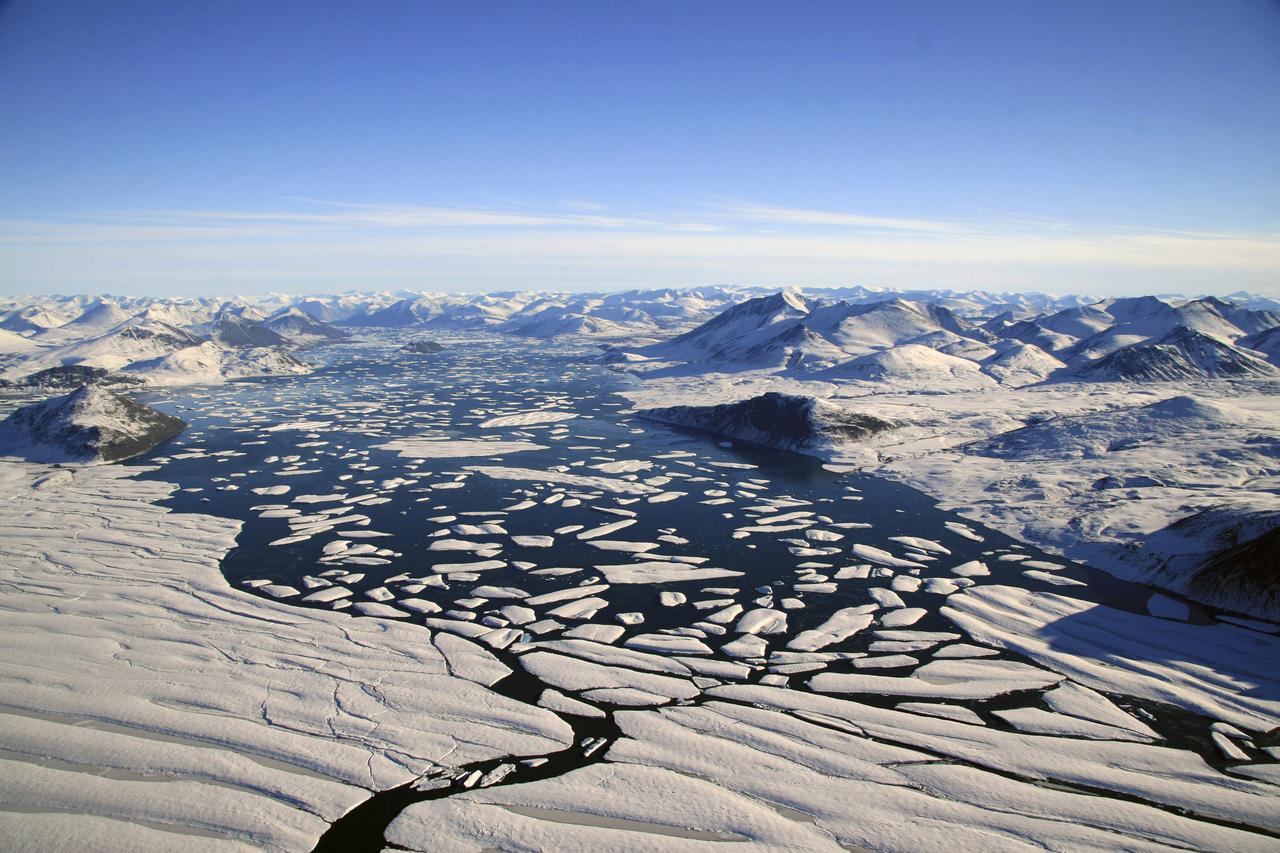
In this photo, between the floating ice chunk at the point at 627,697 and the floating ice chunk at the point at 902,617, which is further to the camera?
the floating ice chunk at the point at 902,617

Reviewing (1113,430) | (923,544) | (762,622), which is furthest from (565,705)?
(1113,430)

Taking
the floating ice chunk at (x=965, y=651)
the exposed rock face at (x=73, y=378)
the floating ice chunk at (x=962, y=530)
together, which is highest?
the floating ice chunk at (x=962, y=530)

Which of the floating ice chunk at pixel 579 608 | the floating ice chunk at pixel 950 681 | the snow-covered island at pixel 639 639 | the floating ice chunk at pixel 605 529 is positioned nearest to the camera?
the snow-covered island at pixel 639 639

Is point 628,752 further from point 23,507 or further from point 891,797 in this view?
point 23,507

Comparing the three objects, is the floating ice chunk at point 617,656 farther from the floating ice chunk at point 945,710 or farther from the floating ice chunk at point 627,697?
the floating ice chunk at point 945,710

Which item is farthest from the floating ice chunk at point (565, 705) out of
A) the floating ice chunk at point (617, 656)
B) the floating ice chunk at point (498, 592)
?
the floating ice chunk at point (498, 592)

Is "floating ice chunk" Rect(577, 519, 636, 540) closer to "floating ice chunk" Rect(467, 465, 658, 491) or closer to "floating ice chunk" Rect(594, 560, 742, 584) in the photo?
"floating ice chunk" Rect(594, 560, 742, 584)

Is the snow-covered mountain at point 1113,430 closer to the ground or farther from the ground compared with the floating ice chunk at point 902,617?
farther from the ground
